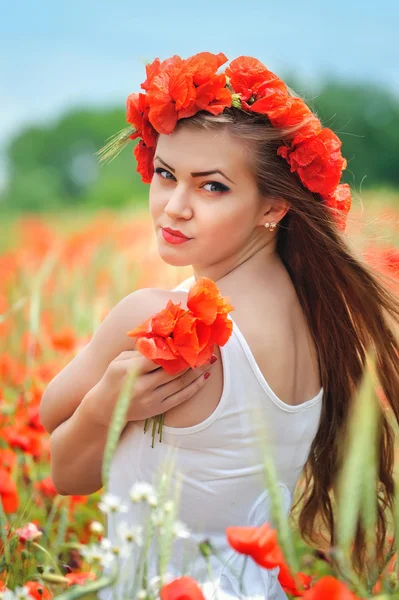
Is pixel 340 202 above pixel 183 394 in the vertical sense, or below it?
above

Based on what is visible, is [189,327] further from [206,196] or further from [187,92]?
[187,92]

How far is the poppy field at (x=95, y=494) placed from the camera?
114 cm

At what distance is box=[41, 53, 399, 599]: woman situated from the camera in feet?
5.63

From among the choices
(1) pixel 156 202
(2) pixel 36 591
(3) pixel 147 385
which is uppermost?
(1) pixel 156 202

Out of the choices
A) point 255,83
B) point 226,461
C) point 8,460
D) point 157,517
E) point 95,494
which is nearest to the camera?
point 157,517

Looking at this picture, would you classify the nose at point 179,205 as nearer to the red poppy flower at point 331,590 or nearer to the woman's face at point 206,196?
the woman's face at point 206,196

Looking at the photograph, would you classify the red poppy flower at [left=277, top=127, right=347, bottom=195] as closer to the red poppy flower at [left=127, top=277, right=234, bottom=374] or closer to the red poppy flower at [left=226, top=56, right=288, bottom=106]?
the red poppy flower at [left=226, top=56, right=288, bottom=106]

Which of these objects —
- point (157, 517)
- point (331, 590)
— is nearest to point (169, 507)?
point (157, 517)

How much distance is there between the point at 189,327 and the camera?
1.50 meters

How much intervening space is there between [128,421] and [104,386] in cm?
13

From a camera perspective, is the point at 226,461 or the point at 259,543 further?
the point at 226,461

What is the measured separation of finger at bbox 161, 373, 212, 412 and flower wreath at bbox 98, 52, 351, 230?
0.52 meters

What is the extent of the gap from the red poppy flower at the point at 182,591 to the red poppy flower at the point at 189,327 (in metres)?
0.38

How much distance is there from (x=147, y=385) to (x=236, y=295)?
11.0 inches
